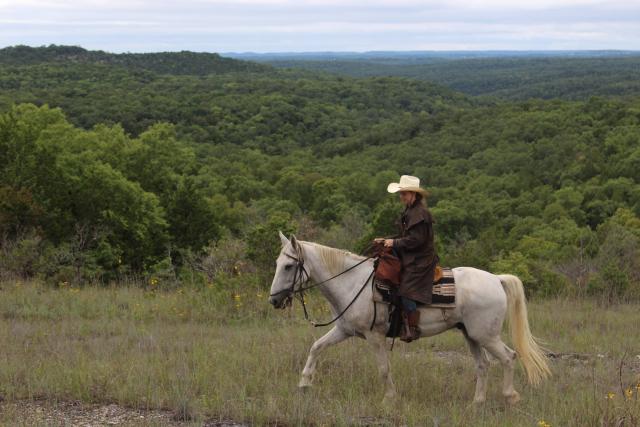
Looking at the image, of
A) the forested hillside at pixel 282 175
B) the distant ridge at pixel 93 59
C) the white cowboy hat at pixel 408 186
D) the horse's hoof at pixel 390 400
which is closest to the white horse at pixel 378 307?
the horse's hoof at pixel 390 400

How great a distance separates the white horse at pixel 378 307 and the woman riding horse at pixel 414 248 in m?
0.24

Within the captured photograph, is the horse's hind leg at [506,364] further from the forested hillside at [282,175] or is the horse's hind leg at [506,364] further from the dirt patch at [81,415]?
the forested hillside at [282,175]

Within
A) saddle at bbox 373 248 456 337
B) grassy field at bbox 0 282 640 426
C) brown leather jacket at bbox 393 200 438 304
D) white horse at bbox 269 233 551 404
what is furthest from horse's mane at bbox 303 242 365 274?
grassy field at bbox 0 282 640 426

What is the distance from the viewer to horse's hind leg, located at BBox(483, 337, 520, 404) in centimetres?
663

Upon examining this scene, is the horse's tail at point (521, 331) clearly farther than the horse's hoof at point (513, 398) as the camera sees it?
Yes

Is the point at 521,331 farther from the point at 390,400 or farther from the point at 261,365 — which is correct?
the point at 261,365

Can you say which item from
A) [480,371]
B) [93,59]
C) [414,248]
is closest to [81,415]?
[414,248]

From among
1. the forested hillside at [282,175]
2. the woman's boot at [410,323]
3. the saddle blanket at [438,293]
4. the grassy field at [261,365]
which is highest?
the saddle blanket at [438,293]

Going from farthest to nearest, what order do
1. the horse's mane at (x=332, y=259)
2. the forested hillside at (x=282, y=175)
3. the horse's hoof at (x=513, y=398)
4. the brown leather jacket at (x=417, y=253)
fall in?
the forested hillside at (x=282, y=175)
the horse's mane at (x=332, y=259)
the horse's hoof at (x=513, y=398)
the brown leather jacket at (x=417, y=253)

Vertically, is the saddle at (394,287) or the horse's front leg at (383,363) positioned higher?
the saddle at (394,287)

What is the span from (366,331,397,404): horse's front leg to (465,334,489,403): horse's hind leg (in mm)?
792

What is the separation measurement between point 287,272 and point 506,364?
230 cm

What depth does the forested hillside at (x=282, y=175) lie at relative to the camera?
1803 cm

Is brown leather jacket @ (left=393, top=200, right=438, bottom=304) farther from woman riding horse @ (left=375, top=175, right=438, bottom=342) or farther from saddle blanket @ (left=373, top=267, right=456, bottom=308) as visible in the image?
saddle blanket @ (left=373, top=267, right=456, bottom=308)
